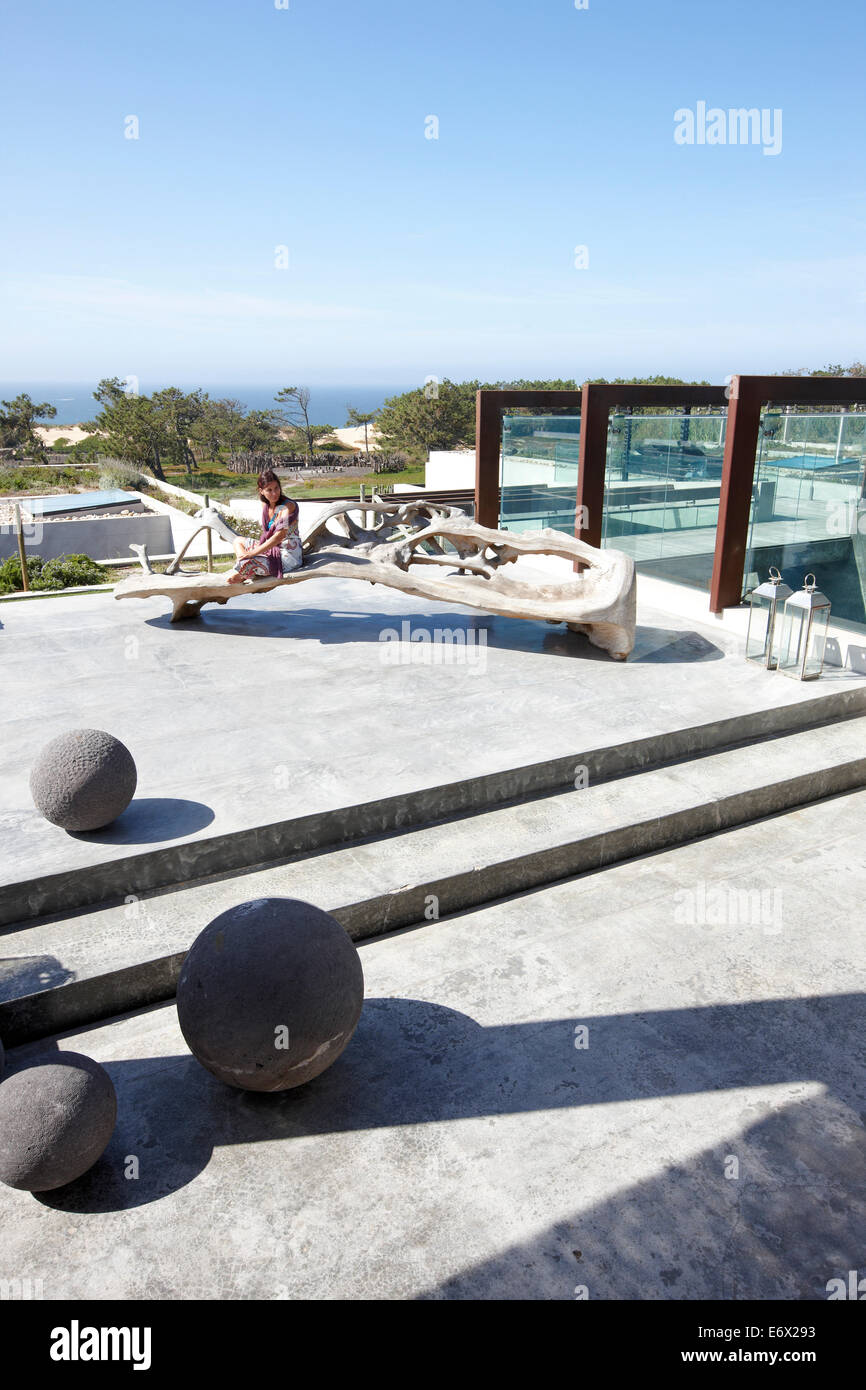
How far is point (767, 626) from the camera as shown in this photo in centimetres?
1005

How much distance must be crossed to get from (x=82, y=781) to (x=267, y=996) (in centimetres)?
259

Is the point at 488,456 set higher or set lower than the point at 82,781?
higher

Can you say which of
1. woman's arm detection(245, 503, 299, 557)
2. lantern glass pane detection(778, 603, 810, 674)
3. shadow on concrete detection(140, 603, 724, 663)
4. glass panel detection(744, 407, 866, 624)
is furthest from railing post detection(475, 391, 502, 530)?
lantern glass pane detection(778, 603, 810, 674)

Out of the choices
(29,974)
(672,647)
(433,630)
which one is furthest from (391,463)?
→ (29,974)

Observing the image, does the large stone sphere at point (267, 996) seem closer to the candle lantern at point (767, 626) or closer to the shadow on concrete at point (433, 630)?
the shadow on concrete at point (433, 630)

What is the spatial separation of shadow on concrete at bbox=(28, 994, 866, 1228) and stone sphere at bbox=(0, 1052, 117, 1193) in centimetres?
Answer: 30

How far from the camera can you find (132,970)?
18.0 ft

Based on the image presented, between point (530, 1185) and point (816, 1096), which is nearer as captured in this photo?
point (530, 1185)

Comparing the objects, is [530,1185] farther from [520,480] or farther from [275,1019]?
[520,480]

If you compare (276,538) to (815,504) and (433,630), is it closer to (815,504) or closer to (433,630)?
(433,630)

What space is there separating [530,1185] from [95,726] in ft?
18.7

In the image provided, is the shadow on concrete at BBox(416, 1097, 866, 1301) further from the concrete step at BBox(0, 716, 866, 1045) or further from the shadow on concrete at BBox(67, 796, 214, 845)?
the shadow on concrete at BBox(67, 796, 214, 845)

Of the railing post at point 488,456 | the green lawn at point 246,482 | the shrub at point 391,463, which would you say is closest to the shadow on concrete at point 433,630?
the railing post at point 488,456

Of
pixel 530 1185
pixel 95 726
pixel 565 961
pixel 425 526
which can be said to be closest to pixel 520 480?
pixel 425 526
